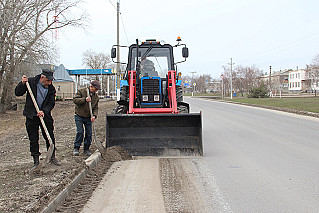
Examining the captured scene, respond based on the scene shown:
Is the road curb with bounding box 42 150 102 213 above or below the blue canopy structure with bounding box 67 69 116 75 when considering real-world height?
below

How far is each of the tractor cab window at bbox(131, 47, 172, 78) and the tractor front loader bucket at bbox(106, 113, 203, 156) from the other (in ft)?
8.09

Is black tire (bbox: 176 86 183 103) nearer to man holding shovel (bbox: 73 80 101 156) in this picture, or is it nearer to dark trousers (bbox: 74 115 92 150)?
man holding shovel (bbox: 73 80 101 156)

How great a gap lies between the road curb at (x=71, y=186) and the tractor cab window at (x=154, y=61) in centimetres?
371

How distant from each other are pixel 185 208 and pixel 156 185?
3.40 feet

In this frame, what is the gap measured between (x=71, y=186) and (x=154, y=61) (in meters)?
5.83

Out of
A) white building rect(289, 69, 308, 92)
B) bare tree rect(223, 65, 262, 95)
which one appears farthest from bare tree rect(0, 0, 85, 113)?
white building rect(289, 69, 308, 92)

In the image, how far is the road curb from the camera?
3.81m

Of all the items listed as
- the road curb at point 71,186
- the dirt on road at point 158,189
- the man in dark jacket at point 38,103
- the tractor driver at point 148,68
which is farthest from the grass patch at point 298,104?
the man in dark jacket at point 38,103

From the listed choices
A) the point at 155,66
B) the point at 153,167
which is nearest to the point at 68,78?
the point at 155,66

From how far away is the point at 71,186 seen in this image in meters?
4.59

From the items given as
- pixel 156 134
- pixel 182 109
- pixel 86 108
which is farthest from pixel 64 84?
pixel 156 134

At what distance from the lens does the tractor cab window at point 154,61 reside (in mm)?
9484

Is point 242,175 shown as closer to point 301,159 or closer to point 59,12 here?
point 301,159

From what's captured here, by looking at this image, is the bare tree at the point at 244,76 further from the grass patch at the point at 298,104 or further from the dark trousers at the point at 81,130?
the dark trousers at the point at 81,130
